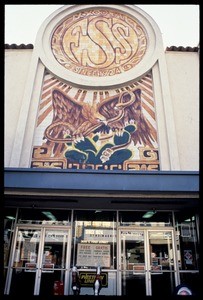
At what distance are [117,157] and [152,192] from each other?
2381 millimetres

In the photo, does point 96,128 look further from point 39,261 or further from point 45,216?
point 39,261

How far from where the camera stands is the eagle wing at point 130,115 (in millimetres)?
9789

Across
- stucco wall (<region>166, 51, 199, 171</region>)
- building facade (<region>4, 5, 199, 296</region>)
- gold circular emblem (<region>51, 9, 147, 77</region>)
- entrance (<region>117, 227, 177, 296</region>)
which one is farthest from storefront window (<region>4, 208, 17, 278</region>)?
stucco wall (<region>166, 51, 199, 171</region>)

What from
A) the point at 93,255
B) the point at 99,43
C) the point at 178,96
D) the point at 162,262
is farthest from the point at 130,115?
the point at 162,262

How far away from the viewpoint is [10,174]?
7.20 meters

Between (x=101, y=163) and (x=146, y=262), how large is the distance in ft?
11.4

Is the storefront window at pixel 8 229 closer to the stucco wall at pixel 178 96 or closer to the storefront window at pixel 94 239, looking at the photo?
the stucco wall at pixel 178 96

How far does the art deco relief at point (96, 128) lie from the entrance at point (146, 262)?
2.27 m

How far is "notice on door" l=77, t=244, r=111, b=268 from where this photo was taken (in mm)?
8953

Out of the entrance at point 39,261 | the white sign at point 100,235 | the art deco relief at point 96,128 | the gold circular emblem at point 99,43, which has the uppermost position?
the gold circular emblem at point 99,43

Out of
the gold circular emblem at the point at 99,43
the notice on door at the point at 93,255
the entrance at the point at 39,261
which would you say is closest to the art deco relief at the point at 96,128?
the gold circular emblem at the point at 99,43

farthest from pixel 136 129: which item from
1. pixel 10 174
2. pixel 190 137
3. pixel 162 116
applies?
pixel 10 174

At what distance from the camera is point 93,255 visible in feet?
29.7

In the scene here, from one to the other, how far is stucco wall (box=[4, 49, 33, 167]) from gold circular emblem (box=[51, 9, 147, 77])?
52.3 inches
